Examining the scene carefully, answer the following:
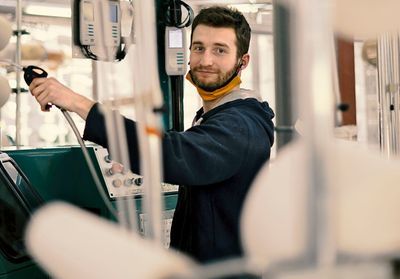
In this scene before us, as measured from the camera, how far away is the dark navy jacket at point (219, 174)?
4.80 ft

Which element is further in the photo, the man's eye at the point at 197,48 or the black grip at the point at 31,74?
the man's eye at the point at 197,48

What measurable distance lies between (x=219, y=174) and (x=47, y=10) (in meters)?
3.19

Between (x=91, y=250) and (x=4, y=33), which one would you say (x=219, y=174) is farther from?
(x=4, y=33)

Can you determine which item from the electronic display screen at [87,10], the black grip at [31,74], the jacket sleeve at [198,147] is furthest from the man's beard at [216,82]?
the electronic display screen at [87,10]

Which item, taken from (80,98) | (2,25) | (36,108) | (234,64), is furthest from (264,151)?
(36,108)

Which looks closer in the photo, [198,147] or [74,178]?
[198,147]

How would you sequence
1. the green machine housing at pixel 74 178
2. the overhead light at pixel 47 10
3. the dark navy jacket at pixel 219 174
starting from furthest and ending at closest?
1. the overhead light at pixel 47 10
2. the green machine housing at pixel 74 178
3. the dark navy jacket at pixel 219 174

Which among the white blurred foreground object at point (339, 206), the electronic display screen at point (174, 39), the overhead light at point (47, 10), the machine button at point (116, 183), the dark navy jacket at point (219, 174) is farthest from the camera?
the overhead light at point (47, 10)

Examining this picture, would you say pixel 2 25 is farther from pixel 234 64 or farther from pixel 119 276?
pixel 119 276

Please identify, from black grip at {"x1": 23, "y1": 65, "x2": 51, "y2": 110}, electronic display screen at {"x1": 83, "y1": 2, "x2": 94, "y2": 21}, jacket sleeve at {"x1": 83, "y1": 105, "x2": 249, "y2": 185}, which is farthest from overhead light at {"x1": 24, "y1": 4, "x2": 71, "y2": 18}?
jacket sleeve at {"x1": 83, "y1": 105, "x2": 249, "y2": 185}

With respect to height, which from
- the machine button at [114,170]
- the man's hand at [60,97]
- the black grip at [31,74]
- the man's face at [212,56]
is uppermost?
the man's face at [212,56]

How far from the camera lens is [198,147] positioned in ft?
4.70

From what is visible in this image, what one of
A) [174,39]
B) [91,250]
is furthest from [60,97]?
[174,39]

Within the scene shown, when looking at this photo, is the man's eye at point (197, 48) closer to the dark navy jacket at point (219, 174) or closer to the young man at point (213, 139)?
the young man at point (213, 139)
